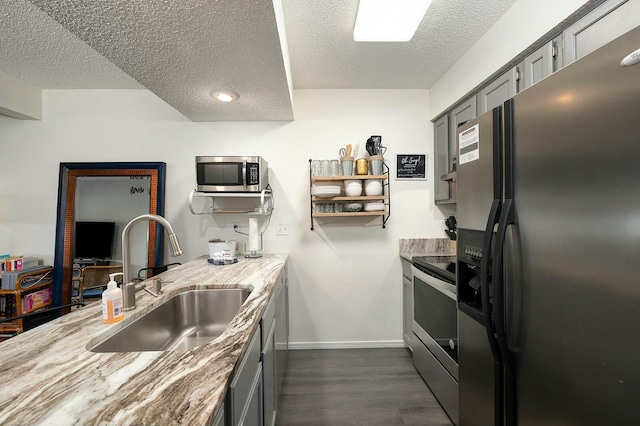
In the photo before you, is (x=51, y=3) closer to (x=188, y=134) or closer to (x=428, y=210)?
(x=188, y=134)

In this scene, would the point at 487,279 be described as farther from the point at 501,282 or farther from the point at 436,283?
the point at 436,283

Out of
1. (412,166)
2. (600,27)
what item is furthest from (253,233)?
(600,27)

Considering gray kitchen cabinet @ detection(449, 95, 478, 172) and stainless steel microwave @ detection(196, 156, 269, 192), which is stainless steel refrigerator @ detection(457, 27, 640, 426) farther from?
stainless steel microwave @ detection(196, 156, 269, 192)

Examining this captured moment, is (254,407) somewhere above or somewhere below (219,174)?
below

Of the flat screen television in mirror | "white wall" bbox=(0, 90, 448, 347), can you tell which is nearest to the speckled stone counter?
"white wall" bbox=(0, 90, 448, 347)

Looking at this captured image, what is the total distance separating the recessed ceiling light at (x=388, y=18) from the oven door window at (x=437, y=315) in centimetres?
166

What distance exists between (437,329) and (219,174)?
203 cm

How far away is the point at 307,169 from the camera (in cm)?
254

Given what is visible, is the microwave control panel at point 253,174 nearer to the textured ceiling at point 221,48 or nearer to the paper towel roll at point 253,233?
the paper towel roll at point 253,233

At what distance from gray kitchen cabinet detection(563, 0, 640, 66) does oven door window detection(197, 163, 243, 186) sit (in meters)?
2.13

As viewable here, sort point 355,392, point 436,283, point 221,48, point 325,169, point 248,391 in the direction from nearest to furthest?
point 248,391 → point 221,48 → point 436,283 → point 355,392 → point 325,169

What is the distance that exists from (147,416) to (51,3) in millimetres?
1626

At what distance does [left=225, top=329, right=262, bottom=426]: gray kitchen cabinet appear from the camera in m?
0.72

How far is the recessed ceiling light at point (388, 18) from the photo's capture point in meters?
1.39
